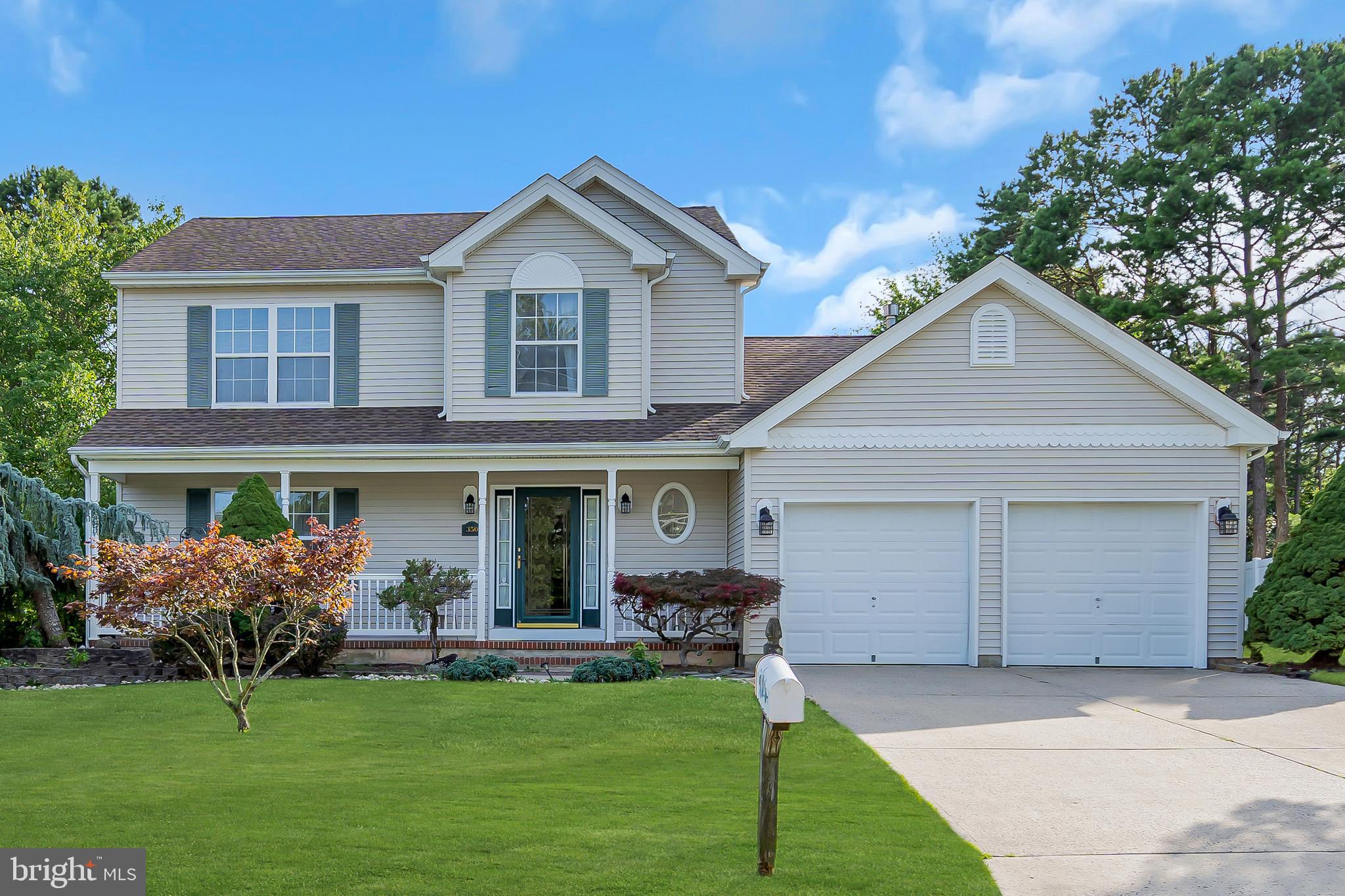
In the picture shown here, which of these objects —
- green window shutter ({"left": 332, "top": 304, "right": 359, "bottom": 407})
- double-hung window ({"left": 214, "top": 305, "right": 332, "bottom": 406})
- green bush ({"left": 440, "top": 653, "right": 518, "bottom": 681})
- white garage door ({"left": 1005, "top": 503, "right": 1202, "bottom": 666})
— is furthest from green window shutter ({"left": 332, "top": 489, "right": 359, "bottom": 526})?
white garage door ({"left": 1005, "top": 503, "right": 1202, "bottom": 666})

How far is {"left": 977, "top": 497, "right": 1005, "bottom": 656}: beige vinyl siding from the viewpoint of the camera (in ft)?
45.2

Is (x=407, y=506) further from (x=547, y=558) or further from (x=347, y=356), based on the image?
(x=347, y=356)

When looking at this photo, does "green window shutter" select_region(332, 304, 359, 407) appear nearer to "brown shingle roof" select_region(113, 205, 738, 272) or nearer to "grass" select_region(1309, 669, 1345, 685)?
"brown shingle roof" select_region(113, 205, 738, 272)

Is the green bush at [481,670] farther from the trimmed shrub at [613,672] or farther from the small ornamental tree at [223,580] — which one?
the small ornamental tree at [223,580]

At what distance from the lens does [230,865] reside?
491 cm

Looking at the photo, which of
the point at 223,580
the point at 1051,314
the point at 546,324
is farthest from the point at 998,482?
the point at 223,580

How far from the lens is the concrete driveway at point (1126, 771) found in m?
5.18

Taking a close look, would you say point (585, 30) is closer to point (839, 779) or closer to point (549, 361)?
point (549, 361)

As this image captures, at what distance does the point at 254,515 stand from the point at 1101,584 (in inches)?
442

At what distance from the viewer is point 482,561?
14.8 meters

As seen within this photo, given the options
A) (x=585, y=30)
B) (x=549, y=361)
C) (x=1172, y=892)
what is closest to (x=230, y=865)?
(x=1172, y=892)

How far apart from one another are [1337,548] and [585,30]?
46.6 ft

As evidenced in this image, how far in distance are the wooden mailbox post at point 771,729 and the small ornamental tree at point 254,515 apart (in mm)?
9949

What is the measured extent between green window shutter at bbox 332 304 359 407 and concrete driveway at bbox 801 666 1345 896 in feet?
28.3
